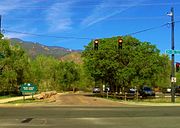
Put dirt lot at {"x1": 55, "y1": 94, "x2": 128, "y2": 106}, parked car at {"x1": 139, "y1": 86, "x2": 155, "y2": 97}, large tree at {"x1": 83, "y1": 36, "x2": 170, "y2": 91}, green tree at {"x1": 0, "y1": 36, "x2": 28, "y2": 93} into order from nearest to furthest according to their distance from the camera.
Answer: dirt lot at {"x1": 55, "y1": 94, "x2": 128, "y2": 106}
green tree at {"x1": 0, "y1": 36, "x2": 28, "y2": 93}
large tree at {"x1": 83, "y1": 36, "x2": 170, "y2": 91}
parked car at {"x1": 139, "y1": 86, "x2": 155, "y2": 97}

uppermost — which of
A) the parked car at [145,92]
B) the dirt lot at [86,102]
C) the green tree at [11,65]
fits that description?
the green tree at [11,65]

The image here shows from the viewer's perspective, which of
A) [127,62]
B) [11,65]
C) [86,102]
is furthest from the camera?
[127,62]

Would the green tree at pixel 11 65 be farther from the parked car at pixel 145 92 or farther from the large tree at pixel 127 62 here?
the parked car at pixel 145 92

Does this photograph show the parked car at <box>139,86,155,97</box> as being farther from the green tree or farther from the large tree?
the green tree

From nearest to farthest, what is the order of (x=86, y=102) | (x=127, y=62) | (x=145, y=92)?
(x=86, y=102) < (x=127, y=62) < (x=145, y=92)

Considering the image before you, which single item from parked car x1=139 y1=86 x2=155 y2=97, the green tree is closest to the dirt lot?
the green tree

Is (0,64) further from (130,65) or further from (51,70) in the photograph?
(51,70)

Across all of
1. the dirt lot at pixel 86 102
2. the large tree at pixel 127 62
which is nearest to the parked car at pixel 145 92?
the large tree at pixel 127 62

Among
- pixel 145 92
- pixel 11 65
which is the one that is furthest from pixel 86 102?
pixel 145 92

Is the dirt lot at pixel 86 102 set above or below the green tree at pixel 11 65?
below

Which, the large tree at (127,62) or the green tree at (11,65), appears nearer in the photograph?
the green tree at (11,65)

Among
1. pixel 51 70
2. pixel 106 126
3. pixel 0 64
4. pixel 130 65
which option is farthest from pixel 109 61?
pixel 51 70

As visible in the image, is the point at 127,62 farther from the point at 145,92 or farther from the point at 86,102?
the point at 86,102

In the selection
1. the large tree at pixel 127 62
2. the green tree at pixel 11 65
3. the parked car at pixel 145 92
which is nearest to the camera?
the green tree at pixel 11 65
